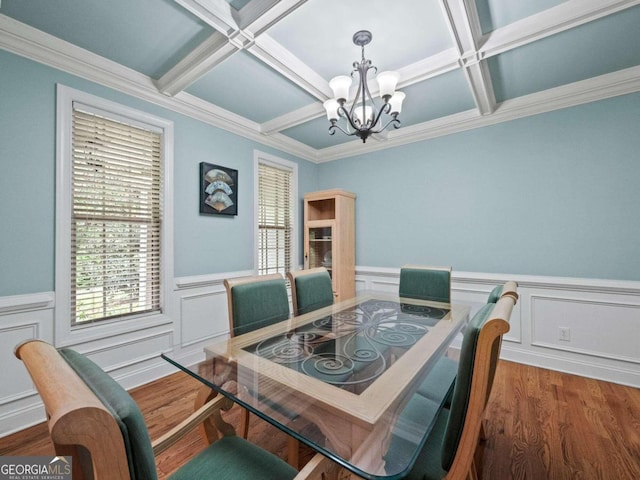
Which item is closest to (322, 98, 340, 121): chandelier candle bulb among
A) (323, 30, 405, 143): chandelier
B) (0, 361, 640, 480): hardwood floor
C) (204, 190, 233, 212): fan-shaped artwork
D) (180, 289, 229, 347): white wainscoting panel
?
(323, 30, 405, 143): chandelier

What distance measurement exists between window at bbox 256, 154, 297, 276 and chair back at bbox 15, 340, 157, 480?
2.83 m

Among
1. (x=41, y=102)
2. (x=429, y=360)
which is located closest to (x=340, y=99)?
(x=429, y=360)

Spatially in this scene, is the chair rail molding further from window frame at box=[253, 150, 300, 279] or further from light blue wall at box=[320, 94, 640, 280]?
window frame at box=[253, 150, 300, 279]

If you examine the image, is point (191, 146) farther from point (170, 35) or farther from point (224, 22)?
point (224, 22)

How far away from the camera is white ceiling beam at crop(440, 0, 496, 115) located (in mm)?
1562

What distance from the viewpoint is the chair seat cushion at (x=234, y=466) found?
93cm

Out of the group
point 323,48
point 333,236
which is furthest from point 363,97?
point 333,236

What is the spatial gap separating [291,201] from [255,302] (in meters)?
2.21

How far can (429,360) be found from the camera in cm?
127

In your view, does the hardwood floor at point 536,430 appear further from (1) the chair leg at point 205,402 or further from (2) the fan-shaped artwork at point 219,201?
(2) the fan-shaped artwork at point 219,201

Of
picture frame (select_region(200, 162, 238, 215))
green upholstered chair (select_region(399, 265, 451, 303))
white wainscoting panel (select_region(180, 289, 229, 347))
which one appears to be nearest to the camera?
green upholstered chair (select_region(399, 265, 451, 303))

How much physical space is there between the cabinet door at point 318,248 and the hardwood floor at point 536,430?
2051mm

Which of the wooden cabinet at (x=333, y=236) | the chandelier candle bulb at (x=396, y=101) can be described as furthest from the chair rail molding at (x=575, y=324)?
the chandelier candle bulb at (x=396, y=101)

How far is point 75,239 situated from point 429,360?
2.52 m
